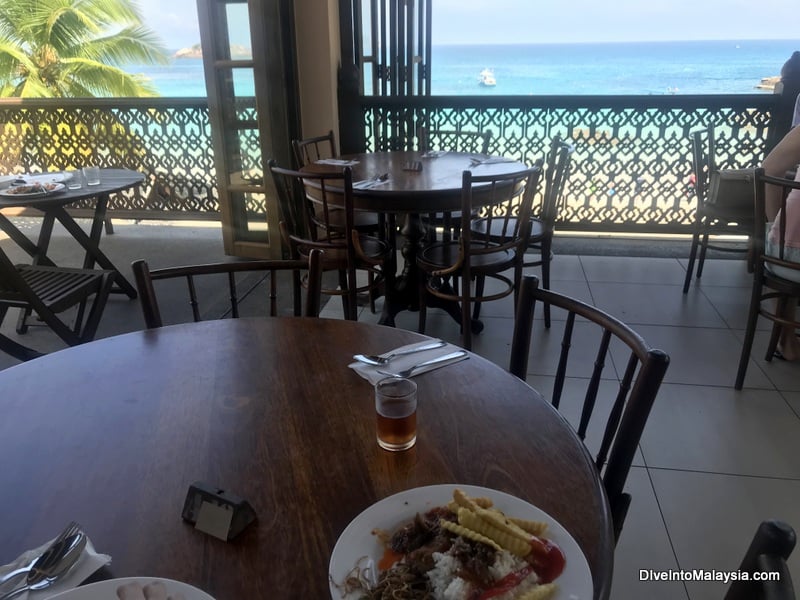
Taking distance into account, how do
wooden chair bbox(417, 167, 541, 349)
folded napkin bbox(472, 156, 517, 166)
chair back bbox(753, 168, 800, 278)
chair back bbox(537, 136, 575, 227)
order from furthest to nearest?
folded napkin bbox(472, 156, 517, 166) → chair back bbox(537, 136, 575, 227) → wooden chair bbox(417, 167, 541, 349) → chair back bbox(753, 168, 800, 278)

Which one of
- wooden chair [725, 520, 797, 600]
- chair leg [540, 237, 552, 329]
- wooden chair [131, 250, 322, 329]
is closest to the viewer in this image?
wooden chair [725, 520, 797, 600]

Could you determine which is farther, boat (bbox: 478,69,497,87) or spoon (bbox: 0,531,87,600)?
boat (bbox: 478,69,497,87)

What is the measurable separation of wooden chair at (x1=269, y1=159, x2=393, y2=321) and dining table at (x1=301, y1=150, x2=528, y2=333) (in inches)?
4.6

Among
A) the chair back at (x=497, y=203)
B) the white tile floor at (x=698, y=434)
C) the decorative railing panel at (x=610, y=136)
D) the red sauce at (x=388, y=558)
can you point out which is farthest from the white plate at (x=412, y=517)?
the decorative railing panel at (x=610, y=136)

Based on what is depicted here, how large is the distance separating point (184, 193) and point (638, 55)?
170 feet

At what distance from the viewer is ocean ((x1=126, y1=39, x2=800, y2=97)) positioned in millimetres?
34500

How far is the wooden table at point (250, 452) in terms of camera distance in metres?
0.68

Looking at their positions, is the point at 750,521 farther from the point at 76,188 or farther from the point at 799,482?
the point at 76,188

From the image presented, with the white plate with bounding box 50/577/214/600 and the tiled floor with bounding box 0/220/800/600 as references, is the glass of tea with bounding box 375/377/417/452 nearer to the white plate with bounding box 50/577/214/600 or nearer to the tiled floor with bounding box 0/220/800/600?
the white plate with bounding box 50/577/214/600

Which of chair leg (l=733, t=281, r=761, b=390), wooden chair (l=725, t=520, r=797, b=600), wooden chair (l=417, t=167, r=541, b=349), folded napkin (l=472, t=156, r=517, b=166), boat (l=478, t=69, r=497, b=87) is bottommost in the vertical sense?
chair leg (l=733, t=281, r=761, b=390)

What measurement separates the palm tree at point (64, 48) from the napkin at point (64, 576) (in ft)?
25.4

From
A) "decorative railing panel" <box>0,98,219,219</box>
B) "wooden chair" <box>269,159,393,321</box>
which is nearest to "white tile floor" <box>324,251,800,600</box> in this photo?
"wooden chair" <box>269,159,393,321</box>

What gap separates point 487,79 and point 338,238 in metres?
37.2

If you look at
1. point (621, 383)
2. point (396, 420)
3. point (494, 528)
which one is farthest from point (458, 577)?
point (621, 383)
